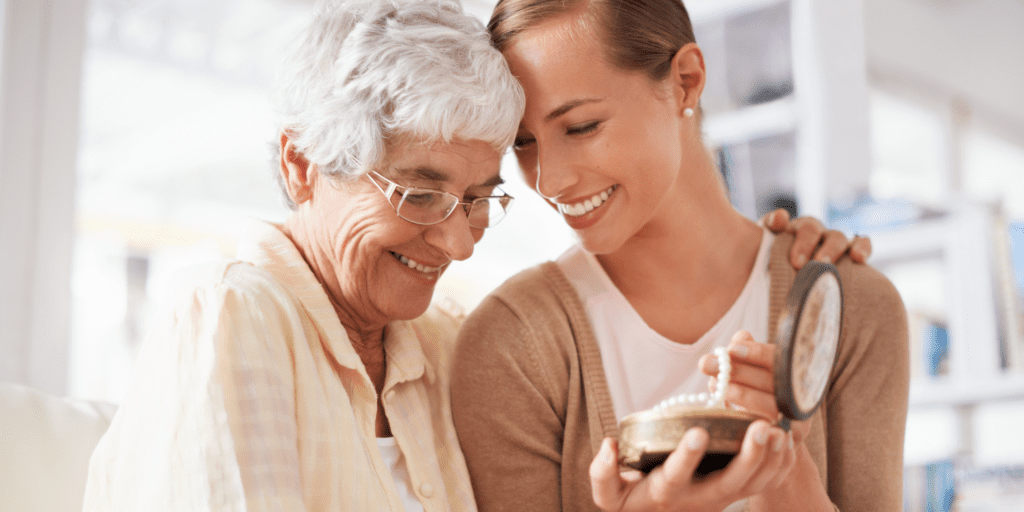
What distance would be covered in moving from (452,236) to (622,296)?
37cm

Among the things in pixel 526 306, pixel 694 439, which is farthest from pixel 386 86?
pixel 694 439

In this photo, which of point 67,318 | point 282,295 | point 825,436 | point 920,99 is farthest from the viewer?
point 920,99

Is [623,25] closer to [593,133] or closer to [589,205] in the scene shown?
[593,133]

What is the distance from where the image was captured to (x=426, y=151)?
1.36m

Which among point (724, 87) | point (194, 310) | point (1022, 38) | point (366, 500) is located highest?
point (1022, 38)

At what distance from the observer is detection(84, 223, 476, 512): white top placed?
1.08 m

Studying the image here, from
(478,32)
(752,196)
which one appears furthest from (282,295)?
(752,196)

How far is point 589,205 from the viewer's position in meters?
1.43

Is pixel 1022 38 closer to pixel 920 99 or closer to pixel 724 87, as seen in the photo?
pixel 920 99

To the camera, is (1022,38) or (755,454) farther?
A: (1022,38)

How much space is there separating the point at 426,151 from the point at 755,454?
2.31 ft

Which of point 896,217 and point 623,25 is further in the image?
point 896,217

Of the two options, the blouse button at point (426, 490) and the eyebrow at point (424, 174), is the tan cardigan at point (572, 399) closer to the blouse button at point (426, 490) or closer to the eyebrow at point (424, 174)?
the blouse button at point (426, 490)

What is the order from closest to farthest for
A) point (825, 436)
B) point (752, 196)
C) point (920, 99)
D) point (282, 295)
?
point (282, 295), point (825, 436), point (752, 196), point (920, 99)
